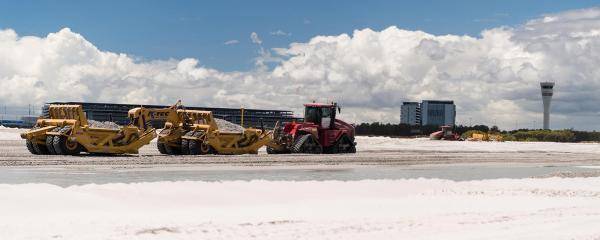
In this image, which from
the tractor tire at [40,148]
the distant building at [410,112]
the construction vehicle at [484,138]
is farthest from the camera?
the distant building at [410,112]

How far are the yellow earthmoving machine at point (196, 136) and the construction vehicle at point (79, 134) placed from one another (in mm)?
1131

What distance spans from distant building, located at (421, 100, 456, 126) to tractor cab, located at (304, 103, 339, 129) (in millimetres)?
116467

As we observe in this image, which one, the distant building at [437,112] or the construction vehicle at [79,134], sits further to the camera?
the distant building at [437,112]

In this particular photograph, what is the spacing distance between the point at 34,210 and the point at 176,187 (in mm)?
4123

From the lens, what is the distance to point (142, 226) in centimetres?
994

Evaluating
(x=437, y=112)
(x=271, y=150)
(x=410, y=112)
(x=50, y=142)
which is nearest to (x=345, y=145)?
(x=271, y=150)

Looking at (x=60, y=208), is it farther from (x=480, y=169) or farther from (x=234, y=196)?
(x=480, y=169)

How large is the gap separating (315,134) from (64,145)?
38.5 ft

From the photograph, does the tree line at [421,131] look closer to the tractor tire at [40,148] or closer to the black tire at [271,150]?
the black tire at [271,150]

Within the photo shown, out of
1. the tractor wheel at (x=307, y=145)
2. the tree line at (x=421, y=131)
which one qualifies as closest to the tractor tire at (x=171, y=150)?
the tractor wheel at (x=307, y=145)

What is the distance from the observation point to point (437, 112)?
499 feet

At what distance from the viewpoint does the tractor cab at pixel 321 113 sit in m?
34.8

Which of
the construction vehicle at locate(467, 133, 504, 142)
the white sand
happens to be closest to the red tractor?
the white sand

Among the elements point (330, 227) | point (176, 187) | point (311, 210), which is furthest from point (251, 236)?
point (176, 187)
